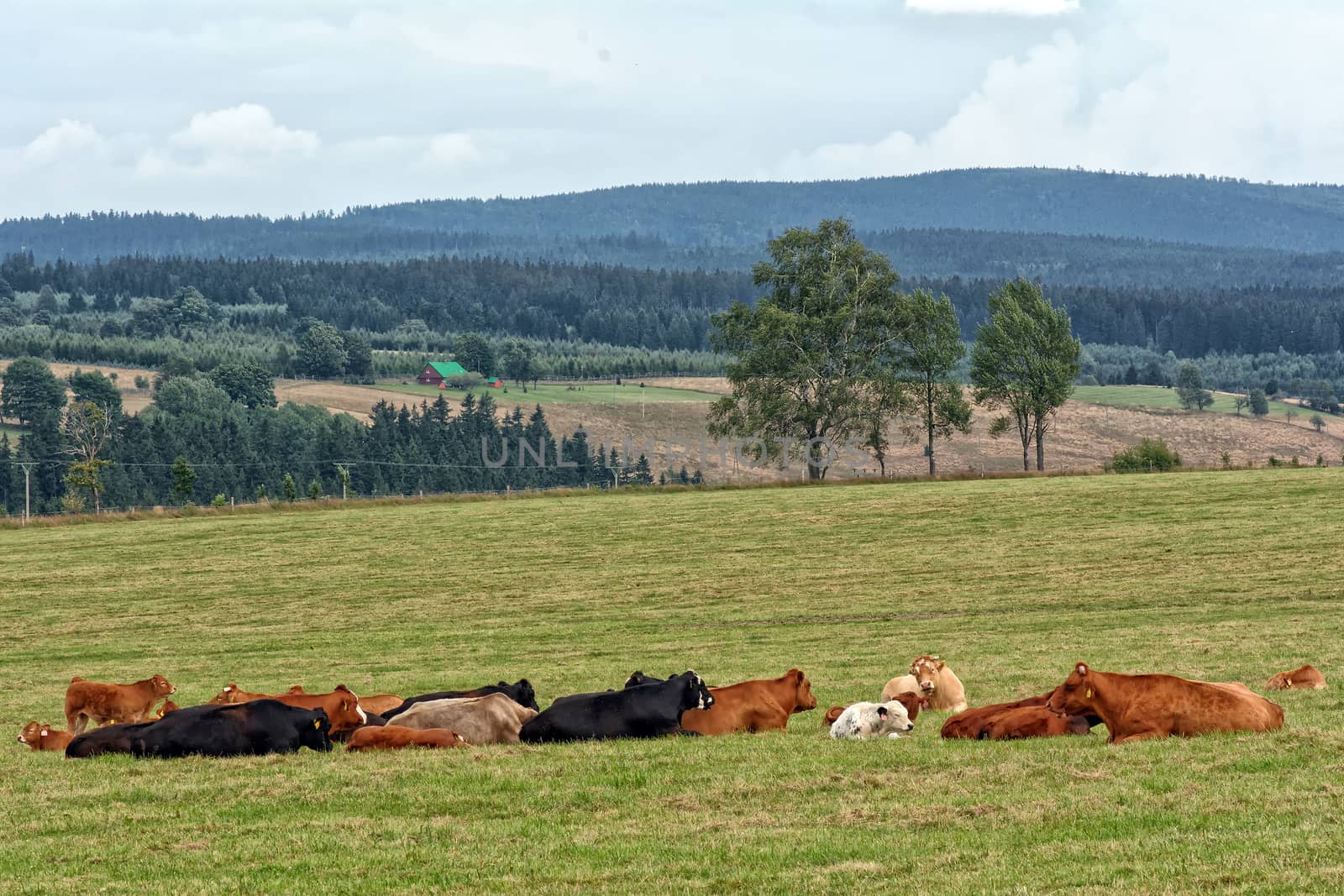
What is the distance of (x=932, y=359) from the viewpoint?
314 feet

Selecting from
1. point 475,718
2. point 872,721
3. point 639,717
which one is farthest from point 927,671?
point 475,718

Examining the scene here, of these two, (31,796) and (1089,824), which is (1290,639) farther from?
(31,796)

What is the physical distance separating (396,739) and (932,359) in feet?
275

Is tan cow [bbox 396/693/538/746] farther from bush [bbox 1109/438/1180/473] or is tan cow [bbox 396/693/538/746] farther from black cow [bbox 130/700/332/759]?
bush [bbox 1109/438/1180/473]

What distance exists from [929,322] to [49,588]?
62.7 metres

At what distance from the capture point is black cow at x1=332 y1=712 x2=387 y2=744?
15.5m

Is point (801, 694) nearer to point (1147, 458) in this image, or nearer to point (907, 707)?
→ point (907, 707)

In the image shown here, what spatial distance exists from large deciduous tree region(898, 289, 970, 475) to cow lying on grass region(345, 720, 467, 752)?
82.5 meters

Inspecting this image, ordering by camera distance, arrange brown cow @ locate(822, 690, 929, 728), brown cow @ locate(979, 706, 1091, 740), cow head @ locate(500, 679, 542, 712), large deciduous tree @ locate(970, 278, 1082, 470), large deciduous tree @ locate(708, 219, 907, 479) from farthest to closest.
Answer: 1. large deciduous tree @ locate(970, 278, 1082, 470)
2. large deciduous tree @ locate(708, 219, 907, 479)
3. cow head @ locate(500, 679, 542, 712)
4. brown cow @ locate(822, 690, 929, 728)
5. brown cow @ locate(979, 706, 1091, 740)

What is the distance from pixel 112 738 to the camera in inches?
596

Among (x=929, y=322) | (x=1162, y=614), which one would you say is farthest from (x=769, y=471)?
(x=1162, y=614)

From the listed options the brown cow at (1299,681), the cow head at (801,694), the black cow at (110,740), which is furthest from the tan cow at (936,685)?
the black cow at (110,740)

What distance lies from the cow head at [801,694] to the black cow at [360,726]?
4553mm

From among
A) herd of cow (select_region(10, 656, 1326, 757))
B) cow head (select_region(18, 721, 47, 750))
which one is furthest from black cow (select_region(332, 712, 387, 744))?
cow head (select_region(18, 721, 47, 750))
